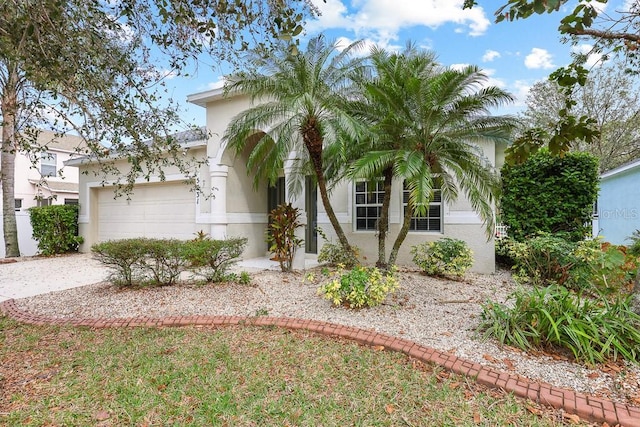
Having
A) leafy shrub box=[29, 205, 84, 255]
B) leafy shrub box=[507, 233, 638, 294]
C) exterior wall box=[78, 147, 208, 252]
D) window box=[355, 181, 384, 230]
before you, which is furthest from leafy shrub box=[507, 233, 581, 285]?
leafy shrub box=[29, 205, 84, 255]

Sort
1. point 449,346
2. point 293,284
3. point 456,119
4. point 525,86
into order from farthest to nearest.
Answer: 1. point 525,86
2. point 293,284
3. point 456,119
4. point 449,346

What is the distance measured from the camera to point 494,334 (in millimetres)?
4531

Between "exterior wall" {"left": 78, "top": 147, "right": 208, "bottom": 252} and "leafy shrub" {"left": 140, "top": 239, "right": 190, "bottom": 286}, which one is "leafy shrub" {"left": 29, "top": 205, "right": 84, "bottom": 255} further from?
"leafy shrub" {"left": 140, "top": 239, "right": 190, "bottom": 286}

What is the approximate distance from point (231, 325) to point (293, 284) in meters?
2.59

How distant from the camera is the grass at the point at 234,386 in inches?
120

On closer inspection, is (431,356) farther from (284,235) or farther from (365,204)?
(365,204)

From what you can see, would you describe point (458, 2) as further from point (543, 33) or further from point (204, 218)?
point (204, 218)

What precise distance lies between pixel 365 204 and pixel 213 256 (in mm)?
4925

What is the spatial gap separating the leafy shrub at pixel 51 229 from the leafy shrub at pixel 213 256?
33.7 ft

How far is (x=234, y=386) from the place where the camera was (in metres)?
3.51

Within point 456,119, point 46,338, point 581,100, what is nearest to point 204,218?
point 46,338

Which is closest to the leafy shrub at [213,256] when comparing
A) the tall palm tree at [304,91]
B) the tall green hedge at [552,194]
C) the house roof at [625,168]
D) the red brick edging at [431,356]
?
the red brick edging at [431,356]

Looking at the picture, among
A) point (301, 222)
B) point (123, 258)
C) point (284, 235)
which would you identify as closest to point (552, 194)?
point (301, 222)

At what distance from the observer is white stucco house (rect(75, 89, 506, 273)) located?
9445 millimetres
